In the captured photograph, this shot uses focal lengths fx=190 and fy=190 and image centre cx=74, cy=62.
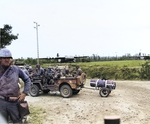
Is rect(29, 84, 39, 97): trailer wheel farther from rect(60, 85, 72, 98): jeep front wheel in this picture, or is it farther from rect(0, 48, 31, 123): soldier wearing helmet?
rect(0, 48, 31, 123): soldier wearing helmet

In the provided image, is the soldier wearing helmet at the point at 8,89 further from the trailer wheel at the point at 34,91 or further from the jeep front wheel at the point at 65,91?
the trailer wheel at the point at 34,91

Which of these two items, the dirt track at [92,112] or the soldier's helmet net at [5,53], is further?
the dirt track at [92,112]

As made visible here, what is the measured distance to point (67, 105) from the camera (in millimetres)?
7641

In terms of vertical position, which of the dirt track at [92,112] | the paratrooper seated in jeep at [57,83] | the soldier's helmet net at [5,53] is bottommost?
the dirt track at [92,112]

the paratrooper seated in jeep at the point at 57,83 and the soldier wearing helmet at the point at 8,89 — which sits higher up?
the soldier wearing helmet at the point at 8,89

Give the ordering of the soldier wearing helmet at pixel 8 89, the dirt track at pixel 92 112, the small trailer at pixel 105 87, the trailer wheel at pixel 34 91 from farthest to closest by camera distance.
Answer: the trailer wheel at pixel 34 91, the small trailer at pixel 105 87, the dirt track at pixel 92 112, the soldier wearing helmet at pixel 8 89

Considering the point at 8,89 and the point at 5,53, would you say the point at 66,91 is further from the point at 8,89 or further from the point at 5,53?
the point at 5,53

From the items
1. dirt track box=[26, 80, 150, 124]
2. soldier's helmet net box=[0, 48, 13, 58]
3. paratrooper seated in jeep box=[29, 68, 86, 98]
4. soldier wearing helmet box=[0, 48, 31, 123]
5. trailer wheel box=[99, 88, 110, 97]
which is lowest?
dirt track box=[26, 80, 150, 124]

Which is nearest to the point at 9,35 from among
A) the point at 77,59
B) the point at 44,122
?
the point at 44,122

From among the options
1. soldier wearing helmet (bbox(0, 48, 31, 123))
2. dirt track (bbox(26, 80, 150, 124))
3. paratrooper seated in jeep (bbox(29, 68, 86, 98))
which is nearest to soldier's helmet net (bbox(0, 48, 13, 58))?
soldier wearing helmet (bbox(0, 48, 31, 123))

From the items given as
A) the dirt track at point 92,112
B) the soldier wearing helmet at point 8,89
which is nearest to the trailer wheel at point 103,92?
the dirt track at point 92,112

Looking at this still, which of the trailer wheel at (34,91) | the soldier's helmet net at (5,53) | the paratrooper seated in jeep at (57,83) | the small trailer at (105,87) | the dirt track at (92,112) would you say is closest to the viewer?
the soldier's helmet net at (5,53)

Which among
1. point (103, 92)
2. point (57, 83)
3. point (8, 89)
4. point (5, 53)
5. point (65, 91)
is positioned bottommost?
point (103, 92)

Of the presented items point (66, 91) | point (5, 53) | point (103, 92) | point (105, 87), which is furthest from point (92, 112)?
point (5, 53)
